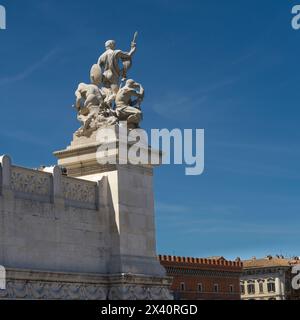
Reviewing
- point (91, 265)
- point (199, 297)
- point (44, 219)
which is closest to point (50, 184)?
point (44, 219)

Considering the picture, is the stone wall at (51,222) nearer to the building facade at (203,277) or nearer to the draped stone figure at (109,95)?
the draped stone figure at (109,95)

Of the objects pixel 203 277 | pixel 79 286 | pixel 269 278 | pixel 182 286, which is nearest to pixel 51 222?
pixel 79 286

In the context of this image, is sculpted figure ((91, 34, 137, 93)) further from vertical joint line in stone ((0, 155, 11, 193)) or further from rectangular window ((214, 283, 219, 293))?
rectangular window ((214, 283, 219, 293))

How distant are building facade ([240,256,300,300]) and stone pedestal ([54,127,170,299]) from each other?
283 ft

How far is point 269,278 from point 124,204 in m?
91.4

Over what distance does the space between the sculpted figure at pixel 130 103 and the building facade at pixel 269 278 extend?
86.3 m

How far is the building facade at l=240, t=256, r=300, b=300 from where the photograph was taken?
11156 cm

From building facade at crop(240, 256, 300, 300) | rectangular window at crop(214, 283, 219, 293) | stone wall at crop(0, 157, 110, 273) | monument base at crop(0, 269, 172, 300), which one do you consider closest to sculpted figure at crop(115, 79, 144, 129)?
stone wall at crop(0, 157, 110, 273)

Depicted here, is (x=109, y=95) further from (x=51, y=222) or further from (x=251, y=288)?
(x=251, y=288)

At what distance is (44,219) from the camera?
72.6 ft

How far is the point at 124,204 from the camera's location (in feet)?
80.6

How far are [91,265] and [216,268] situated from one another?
6847 centimetres

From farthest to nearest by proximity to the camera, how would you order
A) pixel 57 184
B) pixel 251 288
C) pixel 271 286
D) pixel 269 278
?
pixel 251 288
pixel 271 286
pixel 269 278
pixel 57 184
